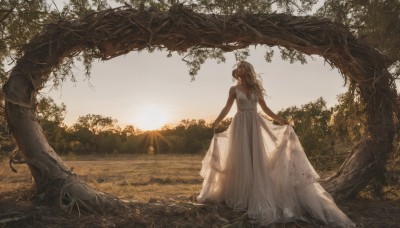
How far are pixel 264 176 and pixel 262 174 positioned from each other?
0.15ft

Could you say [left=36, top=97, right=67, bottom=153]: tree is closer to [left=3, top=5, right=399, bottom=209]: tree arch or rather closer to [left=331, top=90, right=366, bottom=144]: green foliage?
[left=3, top=5, right=399, bottom=209]: tree arch

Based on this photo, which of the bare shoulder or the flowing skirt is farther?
the bare shoulder

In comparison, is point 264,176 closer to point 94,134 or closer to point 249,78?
point 249,78

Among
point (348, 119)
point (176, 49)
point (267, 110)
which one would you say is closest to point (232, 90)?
point (267, 110)

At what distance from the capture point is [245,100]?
6395 mm

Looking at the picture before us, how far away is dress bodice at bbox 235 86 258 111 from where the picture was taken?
6.38 m

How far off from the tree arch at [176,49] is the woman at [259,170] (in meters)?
0.77

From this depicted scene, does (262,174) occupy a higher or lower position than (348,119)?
lower

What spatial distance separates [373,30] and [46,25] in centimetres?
740

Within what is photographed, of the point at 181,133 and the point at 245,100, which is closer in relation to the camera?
the point at 245,100

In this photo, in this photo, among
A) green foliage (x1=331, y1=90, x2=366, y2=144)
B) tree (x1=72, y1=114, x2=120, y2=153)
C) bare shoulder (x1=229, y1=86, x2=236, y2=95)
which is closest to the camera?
bare shoulder (x1=229, y1=86, x2=236, y2=95)

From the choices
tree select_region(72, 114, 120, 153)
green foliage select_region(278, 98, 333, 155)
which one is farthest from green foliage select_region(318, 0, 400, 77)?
tree select_region(72, 114, 120, 153)

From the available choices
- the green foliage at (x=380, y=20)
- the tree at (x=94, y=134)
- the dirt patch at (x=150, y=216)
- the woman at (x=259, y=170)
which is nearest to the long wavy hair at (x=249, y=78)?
the woman at (x=259, y=170)

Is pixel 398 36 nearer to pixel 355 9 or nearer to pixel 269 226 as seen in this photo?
pixel 355 9
